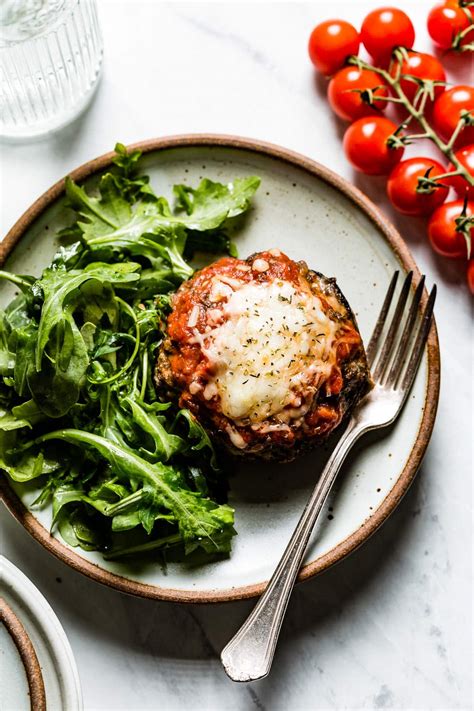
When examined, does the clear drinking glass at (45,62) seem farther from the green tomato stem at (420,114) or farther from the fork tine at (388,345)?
the fork tine at (388,345)

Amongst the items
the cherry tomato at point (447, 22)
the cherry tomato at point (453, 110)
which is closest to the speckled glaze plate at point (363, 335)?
the cherry tomato at point (453, 110)

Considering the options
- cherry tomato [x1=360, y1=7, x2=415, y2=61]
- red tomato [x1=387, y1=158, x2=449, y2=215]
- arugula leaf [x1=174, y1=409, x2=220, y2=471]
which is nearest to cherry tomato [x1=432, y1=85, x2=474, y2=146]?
red tomato [x1=387, y1=158, x2=449, y2=215]

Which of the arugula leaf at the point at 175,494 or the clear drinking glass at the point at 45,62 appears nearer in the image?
the arugula leaf at the point at 175,494

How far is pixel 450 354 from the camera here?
3.31m

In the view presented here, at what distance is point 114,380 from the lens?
2.95m

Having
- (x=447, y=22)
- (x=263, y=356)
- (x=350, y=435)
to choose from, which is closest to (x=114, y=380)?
(x=263, y=356)

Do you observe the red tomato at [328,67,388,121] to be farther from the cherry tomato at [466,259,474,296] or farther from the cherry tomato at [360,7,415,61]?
the cherry tomato at [466,259,474,296]

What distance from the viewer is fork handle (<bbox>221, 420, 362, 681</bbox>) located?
2891mm

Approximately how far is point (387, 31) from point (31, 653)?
2681 millimetres

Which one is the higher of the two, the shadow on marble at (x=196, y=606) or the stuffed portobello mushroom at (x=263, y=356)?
the stuffed portobello mushroom at (x=263, y=356)

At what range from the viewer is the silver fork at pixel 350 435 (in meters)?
2.90

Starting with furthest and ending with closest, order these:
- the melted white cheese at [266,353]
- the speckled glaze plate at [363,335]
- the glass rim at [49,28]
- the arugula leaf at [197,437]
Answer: the glass rim at [49,28]
the speckled glaze plate at [363,335]
the arugula leaf at [197,437]
the melted white cheese at [266,353]

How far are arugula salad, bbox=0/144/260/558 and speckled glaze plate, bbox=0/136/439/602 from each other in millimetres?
73

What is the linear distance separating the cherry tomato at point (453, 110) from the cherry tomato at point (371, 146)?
0.20 metres
